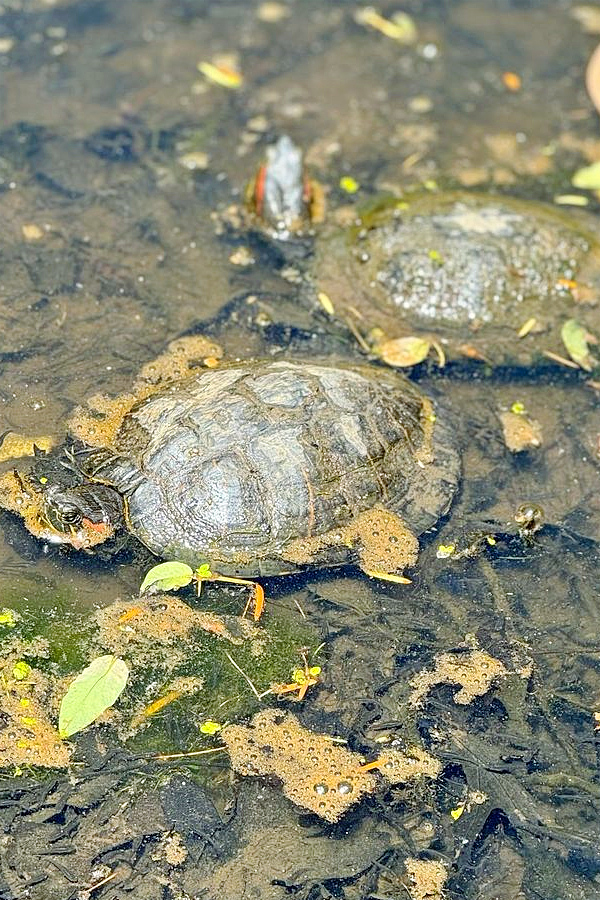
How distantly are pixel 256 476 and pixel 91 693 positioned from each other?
1.10 m

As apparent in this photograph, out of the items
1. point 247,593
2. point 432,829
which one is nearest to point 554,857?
point 432,829

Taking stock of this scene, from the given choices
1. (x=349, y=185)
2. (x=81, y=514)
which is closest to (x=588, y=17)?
(x=349, y=185)

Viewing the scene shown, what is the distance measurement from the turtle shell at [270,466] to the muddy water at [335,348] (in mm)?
180

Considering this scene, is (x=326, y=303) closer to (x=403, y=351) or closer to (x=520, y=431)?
(x=403, y=351)

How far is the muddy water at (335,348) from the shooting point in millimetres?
3543

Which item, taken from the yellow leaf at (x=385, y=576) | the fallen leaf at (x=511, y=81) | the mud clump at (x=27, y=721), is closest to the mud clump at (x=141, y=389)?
the mud clump at (x=27, y=721)

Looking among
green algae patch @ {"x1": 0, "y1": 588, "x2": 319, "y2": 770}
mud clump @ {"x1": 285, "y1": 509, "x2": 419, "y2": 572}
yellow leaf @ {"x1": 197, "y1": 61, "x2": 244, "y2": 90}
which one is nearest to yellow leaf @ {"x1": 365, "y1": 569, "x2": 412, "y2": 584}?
mud clump @ {"x1": 285, "y1": 509, "x2": 419, "y2": 572}

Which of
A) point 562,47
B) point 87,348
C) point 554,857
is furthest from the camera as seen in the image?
point 562,47

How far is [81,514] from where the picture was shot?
13.6 ft

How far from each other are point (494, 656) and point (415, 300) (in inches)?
86.3

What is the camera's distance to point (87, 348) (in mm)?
5145

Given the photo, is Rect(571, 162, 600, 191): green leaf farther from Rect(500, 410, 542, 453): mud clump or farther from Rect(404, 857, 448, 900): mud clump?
Rect(404, 857, 448, 900): mud clump

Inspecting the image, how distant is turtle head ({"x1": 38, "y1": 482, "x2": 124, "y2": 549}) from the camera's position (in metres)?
4.15

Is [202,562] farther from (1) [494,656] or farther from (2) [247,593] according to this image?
(1) [494,656]
